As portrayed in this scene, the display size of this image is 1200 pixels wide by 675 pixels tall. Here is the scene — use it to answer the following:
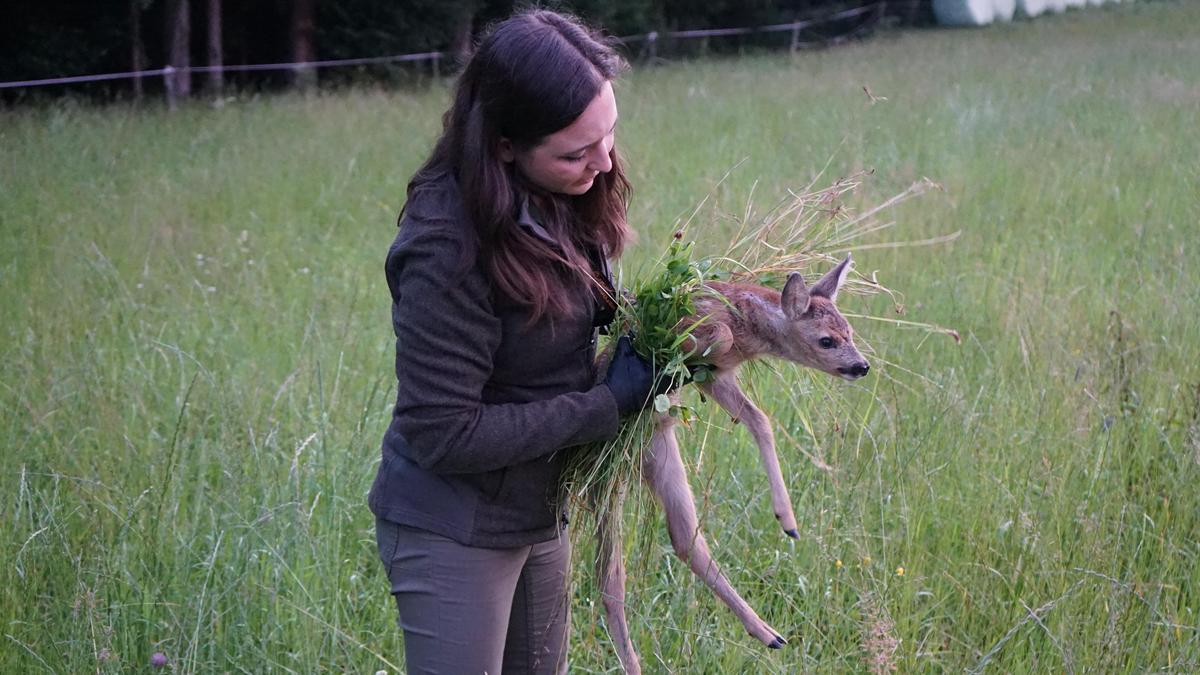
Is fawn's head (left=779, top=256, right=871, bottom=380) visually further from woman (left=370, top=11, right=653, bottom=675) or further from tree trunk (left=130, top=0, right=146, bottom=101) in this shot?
tree trunk (left=130, top=0, right=146, bottom=101)

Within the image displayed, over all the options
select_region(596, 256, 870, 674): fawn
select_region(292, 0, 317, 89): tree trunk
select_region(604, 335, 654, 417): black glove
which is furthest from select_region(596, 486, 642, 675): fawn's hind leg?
select_region(292, 0, 317, 89): tree trunk

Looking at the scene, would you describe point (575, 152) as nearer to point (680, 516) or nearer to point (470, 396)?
point (470, 396)

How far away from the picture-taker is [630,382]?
2.42m

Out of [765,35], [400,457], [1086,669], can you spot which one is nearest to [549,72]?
[400,457]

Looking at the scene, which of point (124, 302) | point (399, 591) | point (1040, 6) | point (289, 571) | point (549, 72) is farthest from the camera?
point (1040, 6)

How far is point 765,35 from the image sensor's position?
103 feet

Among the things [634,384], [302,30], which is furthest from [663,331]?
[302,30]

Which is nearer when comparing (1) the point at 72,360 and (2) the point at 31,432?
(2) the point at 31,432

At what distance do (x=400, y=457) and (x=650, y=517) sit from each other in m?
0.66

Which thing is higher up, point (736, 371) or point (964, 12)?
point (964, 12)

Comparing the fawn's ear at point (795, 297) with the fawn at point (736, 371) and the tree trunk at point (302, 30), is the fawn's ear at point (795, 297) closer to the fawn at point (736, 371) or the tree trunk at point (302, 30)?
the fawn at point (736, 371)

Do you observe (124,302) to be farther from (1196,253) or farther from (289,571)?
(1196,253)

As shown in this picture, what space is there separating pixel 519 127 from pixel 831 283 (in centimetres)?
73

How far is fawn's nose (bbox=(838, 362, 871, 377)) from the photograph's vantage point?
2355 mm
